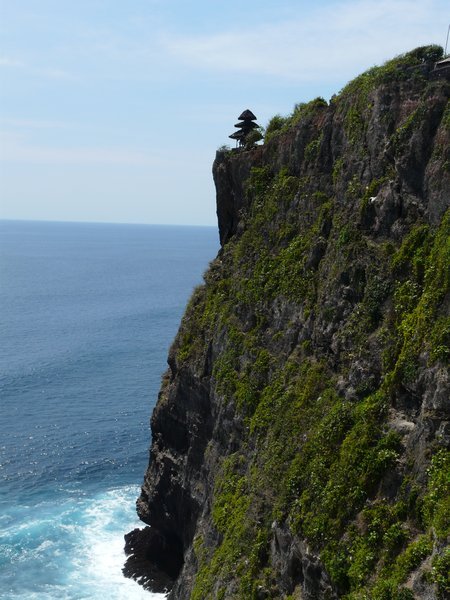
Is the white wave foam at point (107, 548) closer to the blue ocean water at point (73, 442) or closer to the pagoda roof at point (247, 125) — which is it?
the blue ocean water at point (73, 442)

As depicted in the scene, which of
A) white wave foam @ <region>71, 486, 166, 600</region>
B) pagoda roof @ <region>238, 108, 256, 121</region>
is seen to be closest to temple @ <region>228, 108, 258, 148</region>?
pagoda roof @ <region>238, 108, 256, 121</region>

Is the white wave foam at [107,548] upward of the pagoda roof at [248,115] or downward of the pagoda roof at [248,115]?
downward

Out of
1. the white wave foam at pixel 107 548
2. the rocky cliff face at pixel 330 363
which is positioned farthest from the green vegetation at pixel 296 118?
the white wave foam at pixel 107 548

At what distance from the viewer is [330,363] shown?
3359 centimetres

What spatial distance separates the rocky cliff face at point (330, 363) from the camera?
24734 millimetres

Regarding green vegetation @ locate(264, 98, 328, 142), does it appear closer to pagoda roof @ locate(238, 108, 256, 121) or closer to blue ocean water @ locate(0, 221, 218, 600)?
pagoda roof @ locate(238, 108, 256, 121)

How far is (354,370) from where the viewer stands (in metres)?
30.6

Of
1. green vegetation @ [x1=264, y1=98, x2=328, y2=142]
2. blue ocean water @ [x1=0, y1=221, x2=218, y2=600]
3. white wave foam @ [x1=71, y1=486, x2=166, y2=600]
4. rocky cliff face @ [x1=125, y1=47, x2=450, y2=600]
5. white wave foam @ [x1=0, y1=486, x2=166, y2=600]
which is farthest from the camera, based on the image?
blue ocean water @ [x1=0, y1=221, x2=218, y2=600]

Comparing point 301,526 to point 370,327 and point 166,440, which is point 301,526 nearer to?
point 370,327

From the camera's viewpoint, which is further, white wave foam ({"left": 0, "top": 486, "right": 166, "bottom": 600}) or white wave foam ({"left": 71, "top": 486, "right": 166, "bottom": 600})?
white wave foam ({"left": 71, "top": 486, "right": 166, "bottom": 600})

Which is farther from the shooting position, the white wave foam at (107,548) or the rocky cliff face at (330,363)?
the white wave foam at (107,548)

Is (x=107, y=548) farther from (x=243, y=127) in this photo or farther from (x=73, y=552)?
(x=243, y=127)

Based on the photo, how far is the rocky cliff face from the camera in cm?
2473

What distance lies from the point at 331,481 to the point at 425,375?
273 inches
